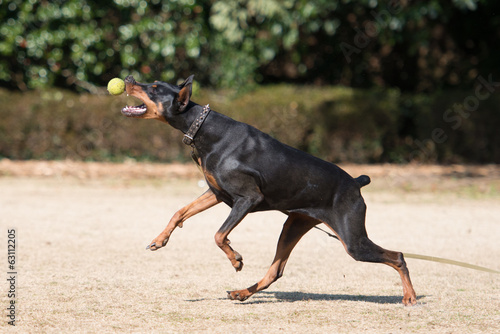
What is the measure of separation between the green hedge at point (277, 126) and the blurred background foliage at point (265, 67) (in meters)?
0.03

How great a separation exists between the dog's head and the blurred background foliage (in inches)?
413

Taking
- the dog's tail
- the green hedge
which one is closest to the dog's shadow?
the dog's tail

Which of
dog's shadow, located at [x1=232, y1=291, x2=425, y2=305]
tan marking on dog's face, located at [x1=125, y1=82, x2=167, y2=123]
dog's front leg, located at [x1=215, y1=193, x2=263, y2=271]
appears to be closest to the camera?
dog's front leg, located at [x1=215, y1=193, x2=263, y2=271]

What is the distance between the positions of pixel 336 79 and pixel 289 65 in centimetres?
147

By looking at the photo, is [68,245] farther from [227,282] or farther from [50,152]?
[50,152]

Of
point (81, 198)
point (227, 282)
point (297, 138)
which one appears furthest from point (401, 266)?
point (297, 138)

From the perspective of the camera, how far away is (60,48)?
1853 centimetres

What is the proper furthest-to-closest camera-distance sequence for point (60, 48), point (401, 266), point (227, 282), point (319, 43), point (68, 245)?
point (319, 43) → point (60, 48) → point (68, 245) → point (227, 282) → point (401, 266)

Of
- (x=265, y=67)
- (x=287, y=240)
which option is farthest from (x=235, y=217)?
(x=265, y=67)

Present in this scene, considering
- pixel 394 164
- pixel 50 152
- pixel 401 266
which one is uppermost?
pixel 394 164

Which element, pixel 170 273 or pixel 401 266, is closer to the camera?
pixel 401 266

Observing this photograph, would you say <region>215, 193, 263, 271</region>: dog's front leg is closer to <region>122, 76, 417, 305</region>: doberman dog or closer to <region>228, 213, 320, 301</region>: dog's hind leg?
<region>122, 76, 417, 305</region>: doberman dog

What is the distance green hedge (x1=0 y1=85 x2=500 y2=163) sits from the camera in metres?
16.7

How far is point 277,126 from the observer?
1667 centimetres
